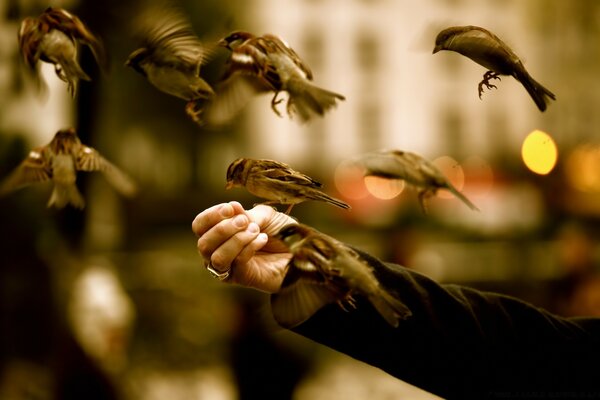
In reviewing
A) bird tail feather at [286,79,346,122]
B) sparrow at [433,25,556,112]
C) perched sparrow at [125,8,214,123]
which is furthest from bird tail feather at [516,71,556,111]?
perched sparrow at [125,8,214,123]

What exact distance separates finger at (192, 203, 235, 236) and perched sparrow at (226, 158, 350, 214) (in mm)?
135

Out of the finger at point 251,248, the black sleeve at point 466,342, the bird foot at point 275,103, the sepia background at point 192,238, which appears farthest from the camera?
the sepia background at point 192,238

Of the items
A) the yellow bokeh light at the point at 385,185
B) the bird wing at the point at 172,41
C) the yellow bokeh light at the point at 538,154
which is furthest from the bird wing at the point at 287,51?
A: the yellow bokeh light at the point at 538,154

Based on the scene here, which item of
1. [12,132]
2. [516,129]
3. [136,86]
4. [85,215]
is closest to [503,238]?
[136,86]

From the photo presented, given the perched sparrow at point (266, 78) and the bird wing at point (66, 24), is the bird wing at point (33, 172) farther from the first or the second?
the perched sparrow at point (266, 78)

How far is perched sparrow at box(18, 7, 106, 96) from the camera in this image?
1.43 metres

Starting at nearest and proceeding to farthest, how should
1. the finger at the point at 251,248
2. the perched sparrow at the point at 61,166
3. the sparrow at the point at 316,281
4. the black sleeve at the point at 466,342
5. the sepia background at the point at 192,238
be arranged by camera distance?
1. the sparrow at the point at 316,281
2. the perched sparrow at the point at 61,166
3. the finger at the point at 251,248
4. the black sleeve at the point at 466,342
5. the sepia background at the point at 192,238

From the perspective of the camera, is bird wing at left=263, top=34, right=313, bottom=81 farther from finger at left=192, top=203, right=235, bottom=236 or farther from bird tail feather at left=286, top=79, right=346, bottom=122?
finger at left=192, top=203, right=235, bottom=236

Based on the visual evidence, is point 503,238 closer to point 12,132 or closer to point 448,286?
point 12,132

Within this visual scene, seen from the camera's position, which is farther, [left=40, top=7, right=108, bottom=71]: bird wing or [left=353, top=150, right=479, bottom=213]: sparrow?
[left=40, top=7, right=108, bottom=71]: bird wing

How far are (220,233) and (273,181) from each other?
0.71 feet

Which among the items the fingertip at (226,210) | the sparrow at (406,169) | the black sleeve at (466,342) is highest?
the sparrow at (406,169)

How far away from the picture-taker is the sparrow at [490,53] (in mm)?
1312

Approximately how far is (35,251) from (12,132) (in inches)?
48.7
